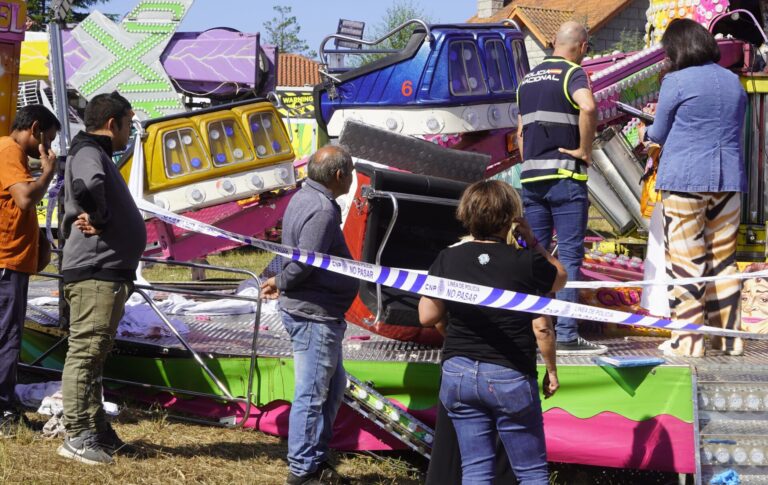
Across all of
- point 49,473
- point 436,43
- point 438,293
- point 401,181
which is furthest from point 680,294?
point 49,473

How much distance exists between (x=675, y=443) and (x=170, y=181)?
3.95 metres

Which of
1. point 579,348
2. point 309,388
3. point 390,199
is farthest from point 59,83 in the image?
point 579,348

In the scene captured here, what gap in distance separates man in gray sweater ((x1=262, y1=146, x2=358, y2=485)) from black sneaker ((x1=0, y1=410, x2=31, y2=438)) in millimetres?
1662

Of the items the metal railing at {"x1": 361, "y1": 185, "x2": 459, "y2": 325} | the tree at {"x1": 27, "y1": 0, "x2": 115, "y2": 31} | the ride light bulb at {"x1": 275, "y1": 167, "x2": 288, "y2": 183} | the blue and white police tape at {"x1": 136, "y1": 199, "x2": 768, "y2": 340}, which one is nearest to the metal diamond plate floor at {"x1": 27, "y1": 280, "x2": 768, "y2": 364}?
the metal railing at {"x1": 361, "y1": 185, "x2": 459, "y2": 325}

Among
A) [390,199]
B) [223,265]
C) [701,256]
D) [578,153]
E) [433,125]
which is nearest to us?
[701,256]

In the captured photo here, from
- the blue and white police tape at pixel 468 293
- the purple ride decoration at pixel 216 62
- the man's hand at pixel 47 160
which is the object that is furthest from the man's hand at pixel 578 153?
the purple ride decoration at pixel 216 62

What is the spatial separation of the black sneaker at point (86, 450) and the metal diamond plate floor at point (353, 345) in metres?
1.01

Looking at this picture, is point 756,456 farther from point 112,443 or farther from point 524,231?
point 112,443

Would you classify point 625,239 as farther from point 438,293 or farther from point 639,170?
point 438,293

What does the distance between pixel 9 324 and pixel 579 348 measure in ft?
9.98

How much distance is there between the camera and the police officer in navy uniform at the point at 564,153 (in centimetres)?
552

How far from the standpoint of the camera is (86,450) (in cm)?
504

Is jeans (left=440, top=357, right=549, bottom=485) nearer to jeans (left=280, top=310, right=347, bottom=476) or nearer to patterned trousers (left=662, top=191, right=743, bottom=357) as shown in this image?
jeans (left=280, top=310, right=347, bottom=476)

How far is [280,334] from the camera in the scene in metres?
6.38
